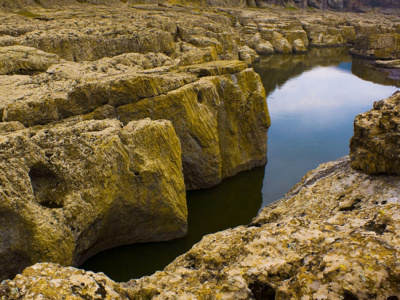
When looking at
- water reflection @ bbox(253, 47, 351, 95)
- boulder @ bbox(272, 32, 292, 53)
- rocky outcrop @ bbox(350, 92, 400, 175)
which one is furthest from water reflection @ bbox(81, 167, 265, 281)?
boulder @ bbox(272, 32, 292, 53)

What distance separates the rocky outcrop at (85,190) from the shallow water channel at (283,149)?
108 centimetres

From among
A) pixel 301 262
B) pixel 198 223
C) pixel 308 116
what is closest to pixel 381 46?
pixel 308 116

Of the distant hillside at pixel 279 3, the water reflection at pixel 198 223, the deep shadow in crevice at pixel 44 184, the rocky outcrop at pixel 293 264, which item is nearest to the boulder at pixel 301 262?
the rocky outcrop at pixel 293 264

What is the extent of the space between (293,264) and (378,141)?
583 cm

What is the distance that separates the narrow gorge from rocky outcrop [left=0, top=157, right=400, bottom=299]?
0.09ft

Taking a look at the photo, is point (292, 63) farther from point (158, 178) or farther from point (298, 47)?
point (158, 178)

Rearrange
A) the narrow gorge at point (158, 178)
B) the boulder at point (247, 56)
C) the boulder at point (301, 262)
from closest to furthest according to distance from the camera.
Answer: the boulder at point (301, 262), the narrow gorge at point (158, 178), the boulder at point (247, 56)

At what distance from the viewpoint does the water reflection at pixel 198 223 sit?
16031 mm

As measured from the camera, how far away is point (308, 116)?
39812 mm

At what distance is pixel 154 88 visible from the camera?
18578 mm

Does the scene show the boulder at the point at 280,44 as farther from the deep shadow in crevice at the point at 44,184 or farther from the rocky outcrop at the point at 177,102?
the deep shadow in crevice at the point at 44,184

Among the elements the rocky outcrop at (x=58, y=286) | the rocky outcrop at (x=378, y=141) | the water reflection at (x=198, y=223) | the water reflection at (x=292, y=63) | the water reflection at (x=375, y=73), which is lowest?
the water reflection at (x=198, y=223)

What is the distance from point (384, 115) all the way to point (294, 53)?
8150 centimetres

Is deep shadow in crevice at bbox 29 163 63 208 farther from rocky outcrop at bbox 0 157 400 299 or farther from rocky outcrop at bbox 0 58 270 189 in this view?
rocky outcrop at bbox 0 157 400 299
